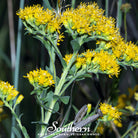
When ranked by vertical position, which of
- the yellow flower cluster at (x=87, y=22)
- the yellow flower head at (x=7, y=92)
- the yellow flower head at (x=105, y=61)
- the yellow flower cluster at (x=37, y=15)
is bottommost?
the yellow flower head at (x=7, y=92)

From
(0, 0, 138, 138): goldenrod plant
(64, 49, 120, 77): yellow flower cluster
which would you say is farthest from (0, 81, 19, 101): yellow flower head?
(64, 49, 120, 77): yellow flower cluster

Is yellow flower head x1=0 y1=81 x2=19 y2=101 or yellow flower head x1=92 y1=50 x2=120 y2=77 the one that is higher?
yellow flower head x1=92 y1=50 x2=120 y2=77

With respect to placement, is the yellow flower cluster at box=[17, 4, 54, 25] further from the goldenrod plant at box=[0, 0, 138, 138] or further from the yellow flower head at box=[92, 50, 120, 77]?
the yellow flower head at box=[92, 50, 120, 77]

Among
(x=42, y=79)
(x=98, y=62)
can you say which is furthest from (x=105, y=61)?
(x=42, y=79)

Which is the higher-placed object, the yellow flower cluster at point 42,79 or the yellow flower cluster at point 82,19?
the yellow flower cluster at point 82,19

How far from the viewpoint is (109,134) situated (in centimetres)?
103

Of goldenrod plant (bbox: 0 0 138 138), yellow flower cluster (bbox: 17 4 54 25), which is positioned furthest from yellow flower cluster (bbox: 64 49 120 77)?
yellow flower cluster (bbox: 17 4 54 25)

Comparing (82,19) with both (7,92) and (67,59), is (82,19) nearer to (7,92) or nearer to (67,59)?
(67,59)

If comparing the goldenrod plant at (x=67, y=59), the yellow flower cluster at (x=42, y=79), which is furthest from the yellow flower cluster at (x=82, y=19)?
the yellow flower cluster at (x=42, y=79)

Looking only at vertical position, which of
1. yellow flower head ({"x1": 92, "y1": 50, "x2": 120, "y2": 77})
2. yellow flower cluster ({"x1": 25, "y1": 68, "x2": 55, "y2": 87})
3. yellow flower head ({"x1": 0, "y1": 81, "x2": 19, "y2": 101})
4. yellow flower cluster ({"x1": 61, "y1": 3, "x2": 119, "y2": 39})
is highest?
yellow flower cluster ({"x1": 61, "y1": 3, "x2": 119, "y2": 39})

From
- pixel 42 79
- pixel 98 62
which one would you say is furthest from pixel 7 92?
pixel 98 62

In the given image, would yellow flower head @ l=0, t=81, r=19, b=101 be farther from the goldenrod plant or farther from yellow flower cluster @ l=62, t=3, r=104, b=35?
yellow flower cluster @ l=62, t=3, r=104, b=35

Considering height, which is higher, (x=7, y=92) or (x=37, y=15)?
(x=37, y=15)

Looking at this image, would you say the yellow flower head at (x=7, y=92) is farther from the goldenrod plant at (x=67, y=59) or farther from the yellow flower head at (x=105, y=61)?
the yellow flower head at (x=105, y=61)
